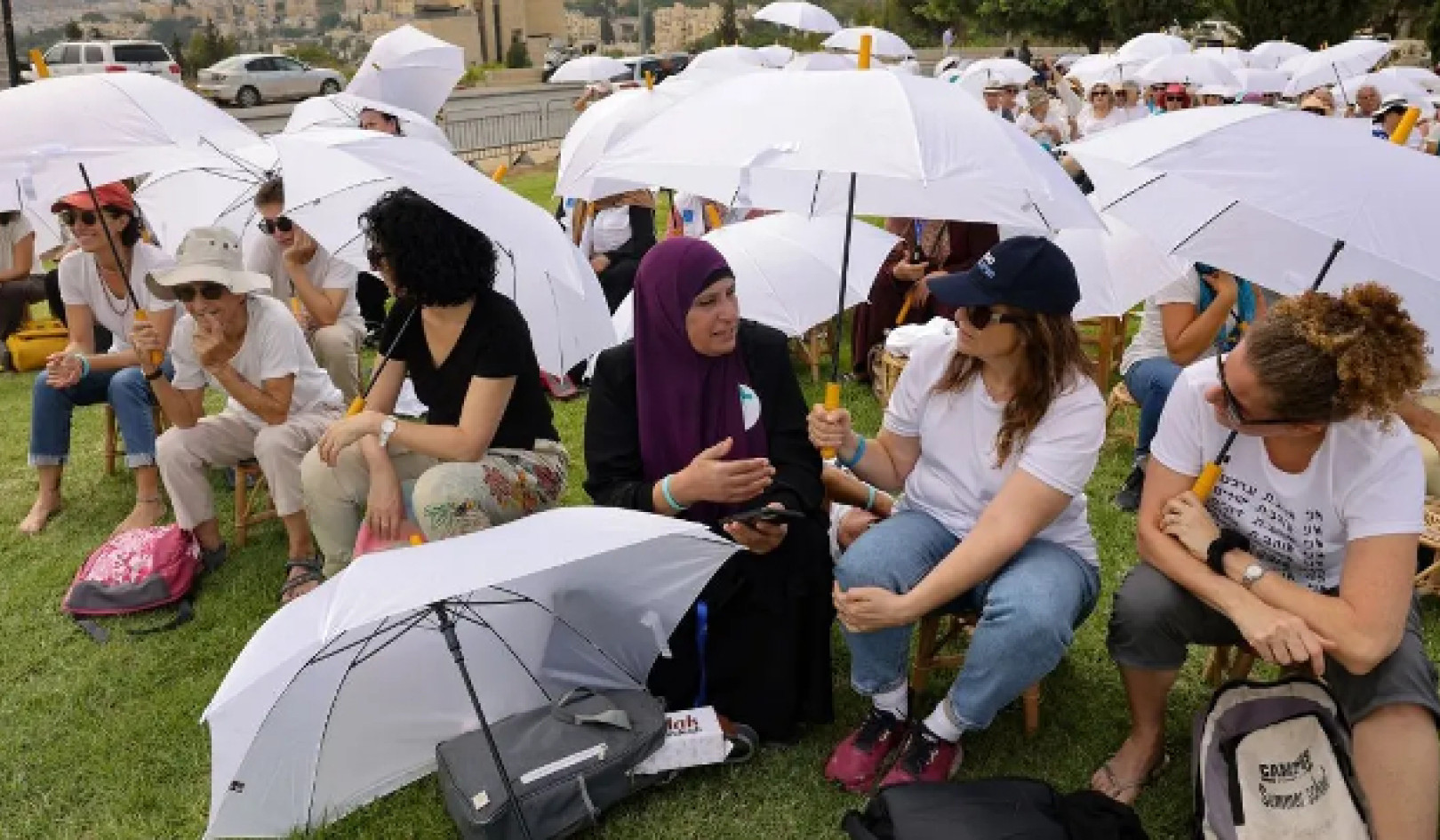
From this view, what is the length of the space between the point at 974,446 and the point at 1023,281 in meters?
0.48

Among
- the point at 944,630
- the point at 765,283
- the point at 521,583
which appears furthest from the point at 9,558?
the point at 944,630

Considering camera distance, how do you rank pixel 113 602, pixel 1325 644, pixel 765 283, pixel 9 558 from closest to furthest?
pixel 1325 644 → pixel 113 602 → pixel 9 558 → pixel 765 283

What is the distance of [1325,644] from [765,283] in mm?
3088

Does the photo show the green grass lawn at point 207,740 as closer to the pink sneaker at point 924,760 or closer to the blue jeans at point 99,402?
the pink sneaker at point 924,760

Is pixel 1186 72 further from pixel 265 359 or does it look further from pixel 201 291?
pixel 201 291

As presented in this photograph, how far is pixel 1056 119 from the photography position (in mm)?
11852

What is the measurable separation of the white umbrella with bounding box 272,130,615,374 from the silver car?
91.3 ft

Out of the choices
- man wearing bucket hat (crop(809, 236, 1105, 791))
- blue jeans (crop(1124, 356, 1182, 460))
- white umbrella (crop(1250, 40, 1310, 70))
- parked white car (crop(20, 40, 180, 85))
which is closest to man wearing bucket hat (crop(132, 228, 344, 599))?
man wearing bucket hat (crop(809, 236, 1105, 791))

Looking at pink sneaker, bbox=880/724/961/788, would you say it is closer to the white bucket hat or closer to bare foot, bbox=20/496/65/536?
the white bucket hat

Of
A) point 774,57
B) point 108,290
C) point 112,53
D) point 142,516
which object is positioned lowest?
point 142,516

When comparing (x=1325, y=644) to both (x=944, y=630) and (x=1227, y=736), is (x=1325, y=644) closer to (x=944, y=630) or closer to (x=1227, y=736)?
(x=1227, y=736)

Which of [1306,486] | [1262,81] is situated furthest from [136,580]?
[1262,81]

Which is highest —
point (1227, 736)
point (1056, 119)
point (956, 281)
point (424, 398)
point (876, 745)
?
point (1056, 119)

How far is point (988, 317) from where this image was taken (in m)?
2.56
